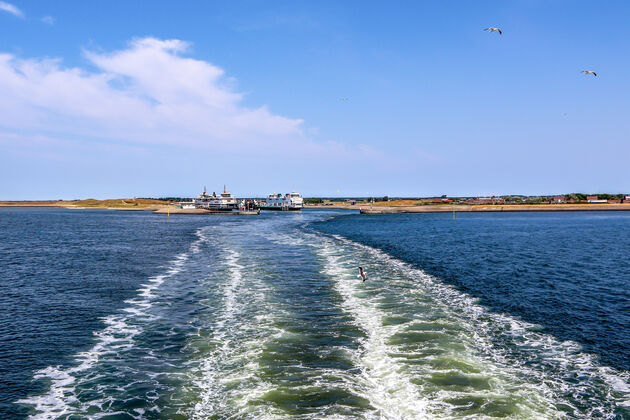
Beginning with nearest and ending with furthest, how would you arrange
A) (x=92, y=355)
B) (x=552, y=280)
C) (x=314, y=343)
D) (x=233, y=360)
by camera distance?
(x=233, y=360) → (x=92, y=355) → (x=314, y=343) → (x=552, y=280)

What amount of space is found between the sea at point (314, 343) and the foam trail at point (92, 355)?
0.21 feet

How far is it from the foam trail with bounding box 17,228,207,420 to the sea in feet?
0.21

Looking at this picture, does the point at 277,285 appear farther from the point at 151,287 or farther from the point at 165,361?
the point at 165,361

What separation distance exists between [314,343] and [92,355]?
28.4ft

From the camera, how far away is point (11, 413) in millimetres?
10602

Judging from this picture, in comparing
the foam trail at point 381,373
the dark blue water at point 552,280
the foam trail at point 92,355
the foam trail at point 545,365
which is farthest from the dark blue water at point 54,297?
the dark blue water at point 552,280

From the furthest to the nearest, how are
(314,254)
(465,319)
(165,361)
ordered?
(314,254), (465,319), (165,361)

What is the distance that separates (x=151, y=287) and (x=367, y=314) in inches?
633

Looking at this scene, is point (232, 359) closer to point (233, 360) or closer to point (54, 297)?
point (233, 360)

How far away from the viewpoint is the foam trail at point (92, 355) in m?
11.0

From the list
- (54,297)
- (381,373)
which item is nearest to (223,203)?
(54,297)

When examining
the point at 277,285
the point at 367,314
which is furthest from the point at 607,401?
the point at 277,285

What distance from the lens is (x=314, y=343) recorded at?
1553cm

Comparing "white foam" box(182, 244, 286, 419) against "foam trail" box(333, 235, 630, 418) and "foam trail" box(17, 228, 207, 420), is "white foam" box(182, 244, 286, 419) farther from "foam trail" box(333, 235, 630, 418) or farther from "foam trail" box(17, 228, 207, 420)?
"foam trail" box(333, 235, 630, 418)
